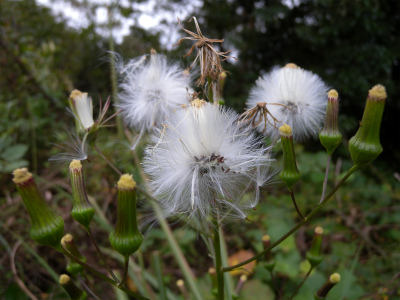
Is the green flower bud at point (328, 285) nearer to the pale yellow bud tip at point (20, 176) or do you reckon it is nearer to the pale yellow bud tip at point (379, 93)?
the pale yellow bud tip at point (379, 93)

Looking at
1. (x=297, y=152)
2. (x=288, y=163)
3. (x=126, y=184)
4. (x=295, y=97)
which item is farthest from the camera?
(x=297, y=152)

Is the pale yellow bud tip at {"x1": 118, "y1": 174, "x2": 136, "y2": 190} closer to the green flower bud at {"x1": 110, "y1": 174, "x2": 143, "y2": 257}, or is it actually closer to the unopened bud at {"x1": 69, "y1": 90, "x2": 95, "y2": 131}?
the green flower bud at {"x1": 110, "y1": 174, "x2": 143, "y2": 257}

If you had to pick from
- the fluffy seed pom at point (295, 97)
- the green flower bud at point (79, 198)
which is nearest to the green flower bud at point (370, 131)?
the fluffy seed pom at point (295, 97)

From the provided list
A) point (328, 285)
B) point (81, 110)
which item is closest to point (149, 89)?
point (81, 110)

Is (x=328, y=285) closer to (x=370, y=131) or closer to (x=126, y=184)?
(x=370, y=131)

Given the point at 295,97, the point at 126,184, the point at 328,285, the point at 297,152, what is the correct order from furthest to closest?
the point at 297,152
the point at 295,97
the point at 328,285
the point at 126,184

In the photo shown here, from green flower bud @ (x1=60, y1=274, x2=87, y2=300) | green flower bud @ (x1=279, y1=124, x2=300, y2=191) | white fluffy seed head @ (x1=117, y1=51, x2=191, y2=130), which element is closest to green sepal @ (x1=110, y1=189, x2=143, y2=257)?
green flower bud @ (x1=60, y1=274, x2=87, y2=300)
